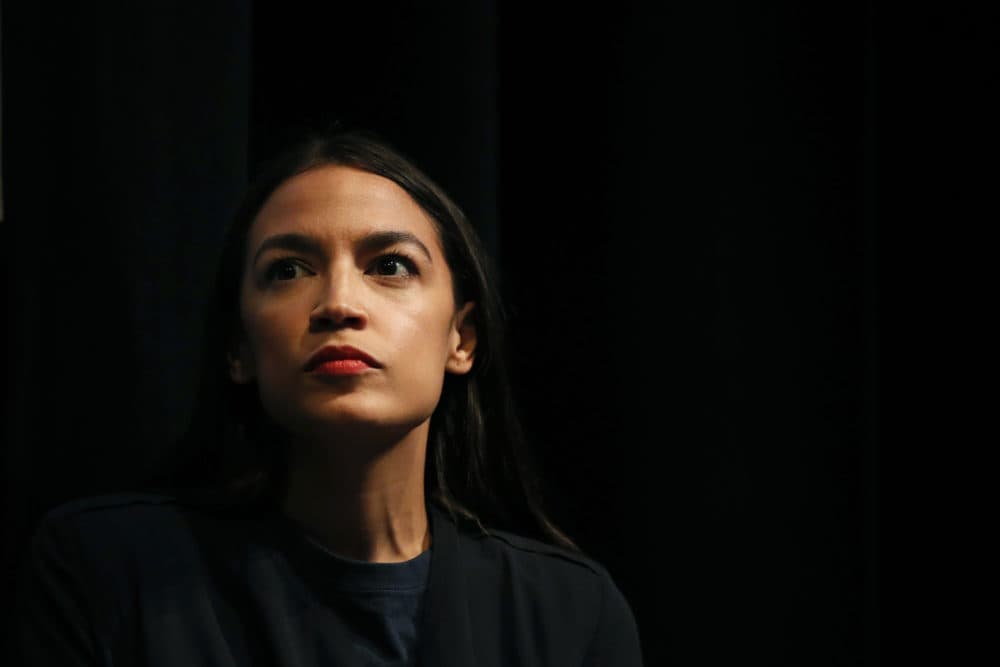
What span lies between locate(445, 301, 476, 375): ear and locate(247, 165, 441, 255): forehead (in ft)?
0.26

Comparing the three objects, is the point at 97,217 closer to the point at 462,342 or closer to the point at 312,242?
the point at 312,242

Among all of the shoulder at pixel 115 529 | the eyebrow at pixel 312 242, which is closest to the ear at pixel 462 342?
→ the eyebrow at pixel 312 242

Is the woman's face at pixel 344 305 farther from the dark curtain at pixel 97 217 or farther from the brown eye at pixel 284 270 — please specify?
the dark curtain at pixel 97 217

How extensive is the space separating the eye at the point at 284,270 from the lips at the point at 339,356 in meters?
0.09

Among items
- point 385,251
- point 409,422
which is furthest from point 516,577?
point 385,251

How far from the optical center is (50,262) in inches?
44.4

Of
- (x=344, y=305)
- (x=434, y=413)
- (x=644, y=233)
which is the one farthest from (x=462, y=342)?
(x=644, y=233)

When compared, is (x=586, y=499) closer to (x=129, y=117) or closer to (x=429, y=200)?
(x=429, y=200)

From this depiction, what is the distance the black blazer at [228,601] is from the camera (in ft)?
3.06

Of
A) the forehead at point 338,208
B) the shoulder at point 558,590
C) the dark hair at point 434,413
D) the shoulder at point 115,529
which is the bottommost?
the shoulder at point 558,590

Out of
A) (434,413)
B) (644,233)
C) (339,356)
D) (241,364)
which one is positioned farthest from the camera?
(644,233)

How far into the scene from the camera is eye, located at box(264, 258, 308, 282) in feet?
3.34

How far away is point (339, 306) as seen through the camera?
0.97 meters

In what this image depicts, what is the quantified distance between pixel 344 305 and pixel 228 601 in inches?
10.9
